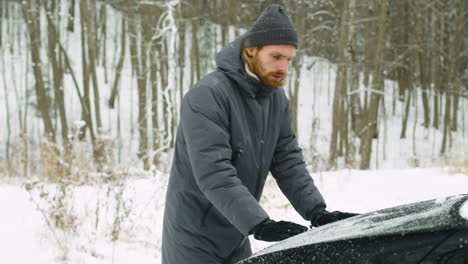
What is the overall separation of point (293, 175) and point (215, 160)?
21.0 inches

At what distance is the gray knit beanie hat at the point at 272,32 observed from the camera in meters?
2.25

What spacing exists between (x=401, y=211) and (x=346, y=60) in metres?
16.2

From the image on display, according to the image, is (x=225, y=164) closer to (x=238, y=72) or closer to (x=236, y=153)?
(x=236, y=153)

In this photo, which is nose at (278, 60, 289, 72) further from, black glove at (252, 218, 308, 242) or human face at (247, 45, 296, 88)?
black glove at (252, 218, 308, 242)

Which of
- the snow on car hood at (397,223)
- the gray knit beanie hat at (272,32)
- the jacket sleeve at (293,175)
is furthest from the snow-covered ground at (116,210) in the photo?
the snow on car hood at (397,223)

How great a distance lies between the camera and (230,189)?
6.81 ft

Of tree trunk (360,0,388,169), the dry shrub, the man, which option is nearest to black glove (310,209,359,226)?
the man

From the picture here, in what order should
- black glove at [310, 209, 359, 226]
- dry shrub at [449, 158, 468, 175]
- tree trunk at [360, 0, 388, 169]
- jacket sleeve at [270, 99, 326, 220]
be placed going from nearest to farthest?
black glove at [310, 209, 359, 226] → jacket sleeve at [270, 99, 326, 220] → dry shrub at [449, 158, 468, 175] → tree trunk at [360, 0, 388, 169]

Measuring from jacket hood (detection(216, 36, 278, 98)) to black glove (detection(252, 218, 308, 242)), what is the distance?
0.59 m

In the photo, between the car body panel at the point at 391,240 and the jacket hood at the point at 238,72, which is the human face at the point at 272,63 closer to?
the jacket hood at the point at 238,72

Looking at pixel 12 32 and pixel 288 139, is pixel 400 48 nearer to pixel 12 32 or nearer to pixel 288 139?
pixel 12 32

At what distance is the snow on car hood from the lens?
156 centimetres

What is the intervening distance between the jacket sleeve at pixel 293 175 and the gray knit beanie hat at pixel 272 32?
Result: 0.41 m

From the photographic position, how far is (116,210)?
5.59 metres
